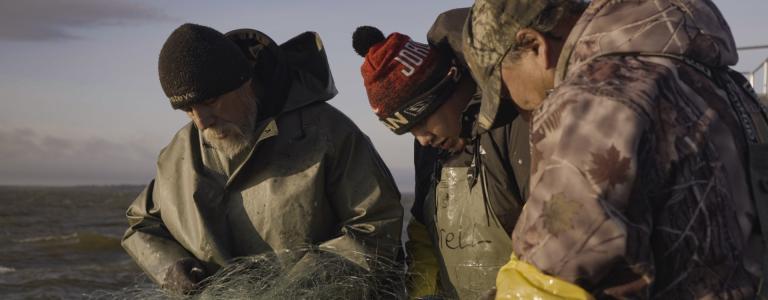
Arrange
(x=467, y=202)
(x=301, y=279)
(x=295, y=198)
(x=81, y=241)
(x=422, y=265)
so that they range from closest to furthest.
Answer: (x=301, y=279)
(x=467, y=202)
(x=295, y=198)
(x=422, y=265)
(x=81, y=241)

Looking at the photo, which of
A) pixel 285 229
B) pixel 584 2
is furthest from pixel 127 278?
pixel 584 2

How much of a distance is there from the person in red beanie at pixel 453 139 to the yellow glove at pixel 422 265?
21cm

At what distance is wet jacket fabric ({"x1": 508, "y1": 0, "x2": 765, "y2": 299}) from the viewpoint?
2.38 m

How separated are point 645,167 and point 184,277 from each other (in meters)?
3.21

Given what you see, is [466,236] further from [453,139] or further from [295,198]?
[295,198]

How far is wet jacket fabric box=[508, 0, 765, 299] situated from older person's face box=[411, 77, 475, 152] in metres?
2.17

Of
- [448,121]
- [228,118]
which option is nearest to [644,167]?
[448,121]

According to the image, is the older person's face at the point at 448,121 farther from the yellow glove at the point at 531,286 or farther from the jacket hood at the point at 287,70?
the yellow glove at the point at 531,286

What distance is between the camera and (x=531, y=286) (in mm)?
2486

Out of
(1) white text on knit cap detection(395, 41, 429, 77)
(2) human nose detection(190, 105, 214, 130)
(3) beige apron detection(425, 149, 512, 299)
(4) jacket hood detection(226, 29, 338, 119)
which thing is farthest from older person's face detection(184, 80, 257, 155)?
(3) beige apron detection(425, 149, 512, 299)

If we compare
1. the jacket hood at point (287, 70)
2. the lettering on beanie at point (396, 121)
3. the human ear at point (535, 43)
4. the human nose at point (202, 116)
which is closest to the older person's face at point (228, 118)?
the human nose at point (202, 116)

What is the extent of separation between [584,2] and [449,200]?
7.13 feet

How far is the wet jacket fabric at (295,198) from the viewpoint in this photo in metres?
5.18

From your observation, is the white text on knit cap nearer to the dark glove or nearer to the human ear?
the dark glove
